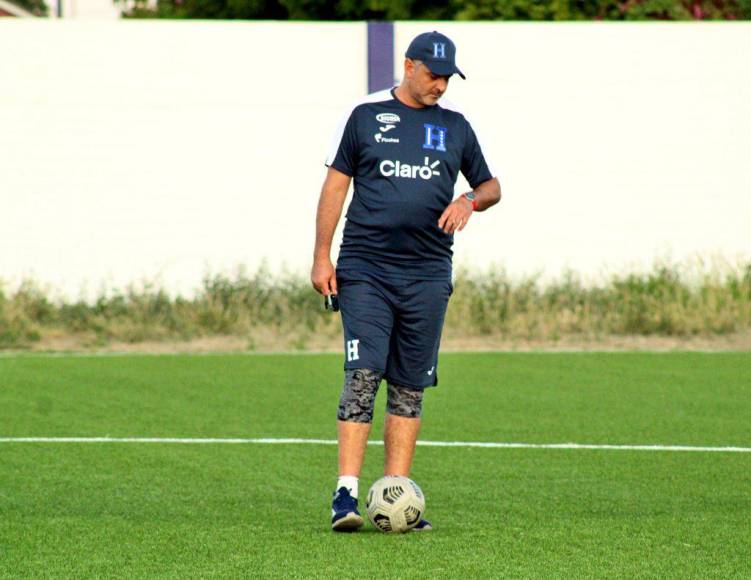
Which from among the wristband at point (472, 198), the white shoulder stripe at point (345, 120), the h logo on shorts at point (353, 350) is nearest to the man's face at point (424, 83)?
the white shoulder stripe at point (345, 120)

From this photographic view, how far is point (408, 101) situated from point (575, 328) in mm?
9975

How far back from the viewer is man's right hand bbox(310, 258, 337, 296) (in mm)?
7008

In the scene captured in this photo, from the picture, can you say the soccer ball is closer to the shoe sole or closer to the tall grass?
the shoe sole

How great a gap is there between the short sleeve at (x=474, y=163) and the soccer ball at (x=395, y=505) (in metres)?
1.46

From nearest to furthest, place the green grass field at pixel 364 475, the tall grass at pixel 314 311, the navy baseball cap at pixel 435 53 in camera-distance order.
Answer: the green grass field at pixel 364 475
the navy baseball cap at pixel 435 53
the tall grass at pixel 314 311

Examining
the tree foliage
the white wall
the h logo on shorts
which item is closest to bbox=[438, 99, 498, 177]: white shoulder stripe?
the h logo on shorts

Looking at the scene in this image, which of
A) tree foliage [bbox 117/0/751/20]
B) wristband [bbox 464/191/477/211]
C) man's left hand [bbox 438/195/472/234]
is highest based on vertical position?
tree foliage [bbox 117/0/751/20]

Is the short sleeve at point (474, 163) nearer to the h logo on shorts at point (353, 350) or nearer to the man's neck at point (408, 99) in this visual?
the man's neck at point (408, 99)

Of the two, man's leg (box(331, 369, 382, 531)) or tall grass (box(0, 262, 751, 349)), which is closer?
man's leg (box(331, 369, 382, 531))

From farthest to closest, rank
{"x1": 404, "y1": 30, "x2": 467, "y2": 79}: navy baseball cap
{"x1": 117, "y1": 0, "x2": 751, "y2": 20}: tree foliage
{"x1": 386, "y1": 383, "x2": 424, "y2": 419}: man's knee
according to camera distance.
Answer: {"x1": 117, "y1": 0, "x2": 751, "y2": 20}: tree foliage, {"x1": 386, "y1": 383, "x2": 424, "y2": 419}: man's knee, {"x1": 404, "y1": 30, "x2": 467, "y2": 79}: navy baseball cap

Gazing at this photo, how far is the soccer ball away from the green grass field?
0.07 meters

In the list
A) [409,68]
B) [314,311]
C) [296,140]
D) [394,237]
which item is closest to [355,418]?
[394,237]

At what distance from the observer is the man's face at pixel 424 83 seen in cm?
689

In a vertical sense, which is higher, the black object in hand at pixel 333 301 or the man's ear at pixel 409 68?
the man's ear at pixel 409 68
